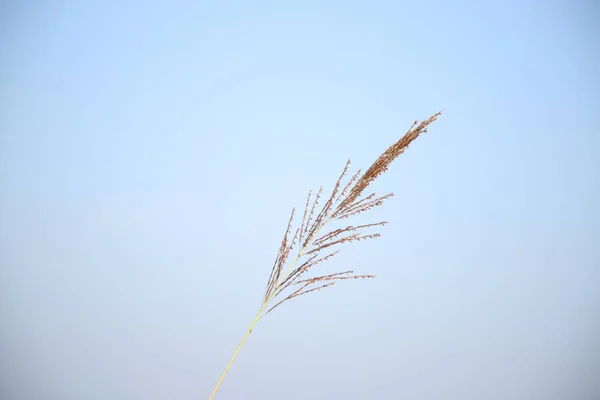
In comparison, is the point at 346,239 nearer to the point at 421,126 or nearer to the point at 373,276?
the point at 373,276

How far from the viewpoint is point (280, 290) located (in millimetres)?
883

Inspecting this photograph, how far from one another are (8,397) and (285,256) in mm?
6004

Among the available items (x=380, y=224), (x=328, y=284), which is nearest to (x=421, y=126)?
(x=380, y=224)

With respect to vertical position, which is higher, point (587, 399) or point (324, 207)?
point (587, 399)

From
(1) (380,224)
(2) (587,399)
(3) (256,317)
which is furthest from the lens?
(2) (587,399)

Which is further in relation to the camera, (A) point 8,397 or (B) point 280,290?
(A) point 8,397

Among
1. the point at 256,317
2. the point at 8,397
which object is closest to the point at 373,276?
the point at 256,317

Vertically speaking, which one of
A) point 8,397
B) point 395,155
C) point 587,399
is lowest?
point 8,397

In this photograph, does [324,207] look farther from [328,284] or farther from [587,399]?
[587,399]

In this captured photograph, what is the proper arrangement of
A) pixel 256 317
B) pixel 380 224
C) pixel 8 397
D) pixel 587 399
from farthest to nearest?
pixel 587 399, pixel 8 397, pixel 380 224, pixel 256 317

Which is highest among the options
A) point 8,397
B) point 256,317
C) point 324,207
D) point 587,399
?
point 587,399

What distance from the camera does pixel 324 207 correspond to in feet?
3.06

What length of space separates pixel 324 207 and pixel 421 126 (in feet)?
0.76

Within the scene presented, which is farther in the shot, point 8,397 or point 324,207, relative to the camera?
point 8,397
